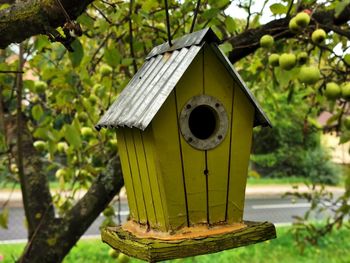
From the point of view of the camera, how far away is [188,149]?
1.31 metres

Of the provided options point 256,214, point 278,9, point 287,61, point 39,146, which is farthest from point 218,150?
point 256,214

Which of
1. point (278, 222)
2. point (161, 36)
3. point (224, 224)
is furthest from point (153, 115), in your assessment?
point (278, 222)

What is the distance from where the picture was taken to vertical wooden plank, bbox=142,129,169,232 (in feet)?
4.19

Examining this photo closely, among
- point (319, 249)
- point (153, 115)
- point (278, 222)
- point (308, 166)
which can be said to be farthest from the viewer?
point (308, 166)

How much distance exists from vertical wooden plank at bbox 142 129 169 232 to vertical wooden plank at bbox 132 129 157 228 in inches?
0.9

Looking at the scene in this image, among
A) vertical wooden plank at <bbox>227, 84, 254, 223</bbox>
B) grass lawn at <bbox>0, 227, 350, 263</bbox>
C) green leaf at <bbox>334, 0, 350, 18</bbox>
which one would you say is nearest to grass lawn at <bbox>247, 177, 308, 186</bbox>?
grass lawn at <bbox>0, 227, 350, 263</bbox>

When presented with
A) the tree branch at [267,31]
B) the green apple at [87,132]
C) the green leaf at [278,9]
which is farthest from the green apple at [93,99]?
the green leaf at [278,9]

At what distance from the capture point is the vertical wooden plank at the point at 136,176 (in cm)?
142

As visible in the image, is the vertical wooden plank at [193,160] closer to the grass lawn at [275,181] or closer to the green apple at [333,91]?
the green apple at [333,91]

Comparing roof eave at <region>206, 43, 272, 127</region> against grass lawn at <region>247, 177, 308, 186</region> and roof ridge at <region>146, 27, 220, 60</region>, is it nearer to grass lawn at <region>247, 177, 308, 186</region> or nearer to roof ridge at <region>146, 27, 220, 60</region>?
roof ridge at <region>146, 27, 220, 60</region>

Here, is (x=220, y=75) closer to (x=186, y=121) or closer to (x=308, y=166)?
(x=186, y=121)

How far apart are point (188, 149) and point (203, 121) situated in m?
0.14

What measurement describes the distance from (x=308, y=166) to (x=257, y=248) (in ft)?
30.9

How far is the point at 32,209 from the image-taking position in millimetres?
2766
